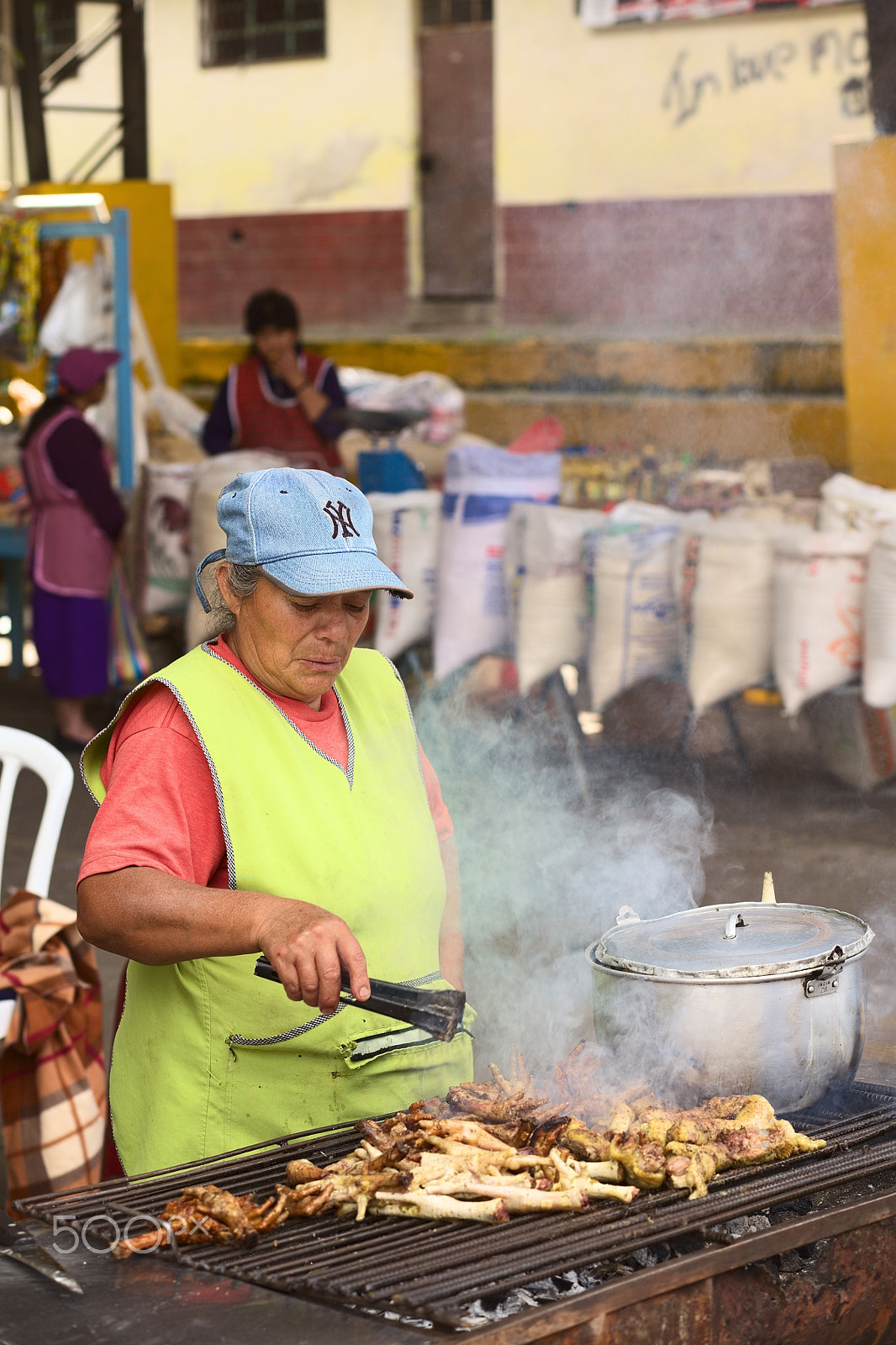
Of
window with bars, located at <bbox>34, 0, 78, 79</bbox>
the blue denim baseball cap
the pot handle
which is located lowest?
the pot handle

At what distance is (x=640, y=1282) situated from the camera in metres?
1.57

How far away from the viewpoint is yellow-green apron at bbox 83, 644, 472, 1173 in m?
2.06

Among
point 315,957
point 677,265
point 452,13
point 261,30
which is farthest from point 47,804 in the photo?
point 261,30

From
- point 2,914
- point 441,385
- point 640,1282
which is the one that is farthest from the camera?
point 441,385

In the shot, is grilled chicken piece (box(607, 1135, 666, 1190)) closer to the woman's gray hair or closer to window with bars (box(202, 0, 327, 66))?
the woman's gray hair

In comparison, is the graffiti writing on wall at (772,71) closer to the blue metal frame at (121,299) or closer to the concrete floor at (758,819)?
the concrete floor at (758,819)

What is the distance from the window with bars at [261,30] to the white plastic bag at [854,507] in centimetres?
971

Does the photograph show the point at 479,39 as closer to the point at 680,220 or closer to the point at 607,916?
the point at 680,220

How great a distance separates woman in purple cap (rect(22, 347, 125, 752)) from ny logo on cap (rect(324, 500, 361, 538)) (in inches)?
196

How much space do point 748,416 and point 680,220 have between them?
1.71m

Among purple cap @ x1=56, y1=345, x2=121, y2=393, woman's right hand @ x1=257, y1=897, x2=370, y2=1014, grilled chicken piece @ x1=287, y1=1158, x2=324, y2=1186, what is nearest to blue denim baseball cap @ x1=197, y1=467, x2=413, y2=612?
woman's right hand @ x1=257, y1=897, x2=370, y2=1014

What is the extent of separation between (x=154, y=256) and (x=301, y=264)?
367 centimetres

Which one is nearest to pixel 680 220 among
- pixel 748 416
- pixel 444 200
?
pixel 748 416

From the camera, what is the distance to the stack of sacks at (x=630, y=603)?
18.9 feet
